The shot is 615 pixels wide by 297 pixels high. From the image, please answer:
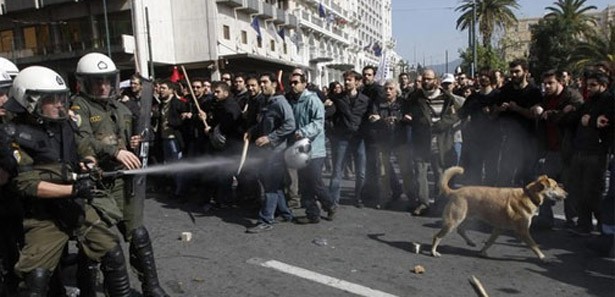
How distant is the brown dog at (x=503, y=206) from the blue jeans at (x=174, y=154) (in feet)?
14.3

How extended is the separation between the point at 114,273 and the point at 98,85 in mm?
1422

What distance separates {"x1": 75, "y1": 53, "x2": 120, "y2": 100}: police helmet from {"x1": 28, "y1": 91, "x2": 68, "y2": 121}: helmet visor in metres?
0.58

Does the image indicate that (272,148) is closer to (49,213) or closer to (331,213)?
(331,213)

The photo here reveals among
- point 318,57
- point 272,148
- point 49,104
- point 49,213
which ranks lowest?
point 49,213

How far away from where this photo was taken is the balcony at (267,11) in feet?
130

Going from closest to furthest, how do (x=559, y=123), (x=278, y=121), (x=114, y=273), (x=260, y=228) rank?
(x=114, y=273) → (x=559, y=123) → (x=260, y=228) → (x=278, y=121)

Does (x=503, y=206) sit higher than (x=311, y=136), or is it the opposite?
(x=311, y=136)

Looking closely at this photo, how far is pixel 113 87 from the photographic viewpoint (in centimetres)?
390

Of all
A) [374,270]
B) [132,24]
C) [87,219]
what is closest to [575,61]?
[132,24]

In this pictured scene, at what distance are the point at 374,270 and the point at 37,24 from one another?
3417 cm

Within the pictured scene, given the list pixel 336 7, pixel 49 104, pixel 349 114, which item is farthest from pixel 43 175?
pixel 336 7

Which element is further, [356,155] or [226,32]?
[226,32]

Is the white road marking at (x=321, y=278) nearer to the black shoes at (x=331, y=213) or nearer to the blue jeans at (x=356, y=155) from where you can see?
the black shoes at (x=331, y=213)

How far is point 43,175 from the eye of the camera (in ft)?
10.2
